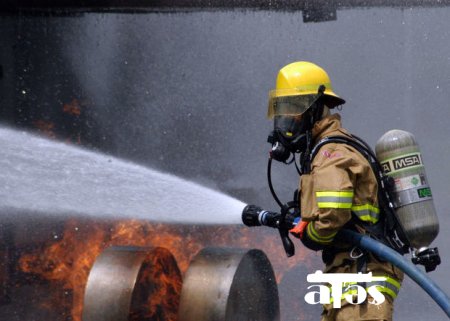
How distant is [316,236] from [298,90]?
845 mm

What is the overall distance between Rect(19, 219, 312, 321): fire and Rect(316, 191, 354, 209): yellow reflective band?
206 inches

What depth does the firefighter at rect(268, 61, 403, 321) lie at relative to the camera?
360 cm

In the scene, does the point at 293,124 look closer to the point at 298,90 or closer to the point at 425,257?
the point at 298,90

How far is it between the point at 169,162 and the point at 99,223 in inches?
51.9

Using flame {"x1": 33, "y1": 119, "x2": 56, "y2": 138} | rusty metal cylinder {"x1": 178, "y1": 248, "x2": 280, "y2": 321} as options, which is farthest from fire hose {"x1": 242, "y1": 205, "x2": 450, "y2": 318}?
flame {"x1": 33, "y1": 119, "x2": 56, "y2": 138}

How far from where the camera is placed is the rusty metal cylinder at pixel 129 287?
181 inches

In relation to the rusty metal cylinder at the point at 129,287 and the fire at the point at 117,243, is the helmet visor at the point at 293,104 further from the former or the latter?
the fire at the point at 117,243

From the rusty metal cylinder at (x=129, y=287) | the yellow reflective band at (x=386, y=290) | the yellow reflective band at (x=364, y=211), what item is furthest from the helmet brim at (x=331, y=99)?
the rusty metal cylinder at (x=129, y=287)

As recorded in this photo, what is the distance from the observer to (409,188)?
3.83 meters

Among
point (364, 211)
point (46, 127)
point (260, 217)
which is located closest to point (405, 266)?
point (364, 211)

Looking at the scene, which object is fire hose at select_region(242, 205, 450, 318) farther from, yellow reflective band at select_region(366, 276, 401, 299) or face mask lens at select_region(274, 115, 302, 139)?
face mask lens at select_region(274, 115, 302, 139)

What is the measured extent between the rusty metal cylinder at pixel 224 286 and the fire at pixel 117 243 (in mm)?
3905

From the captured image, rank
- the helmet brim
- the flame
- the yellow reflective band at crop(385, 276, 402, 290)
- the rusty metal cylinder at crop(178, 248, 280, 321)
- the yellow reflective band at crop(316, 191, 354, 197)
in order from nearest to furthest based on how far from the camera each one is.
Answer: the yellow reflective band at crop(316, 191, 354, 197), the yellow reflective band at crop(385, 276, 402, 290), the helmet brim, the rusty metal cylinder at crop(178, 248, 280, 321), the flame

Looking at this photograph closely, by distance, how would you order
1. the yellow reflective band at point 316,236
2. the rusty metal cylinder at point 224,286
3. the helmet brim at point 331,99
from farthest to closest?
the rusty metal cylinder at point 224,286
the helmet brim at point 331,99
the yellow reflective band at point 316,236
